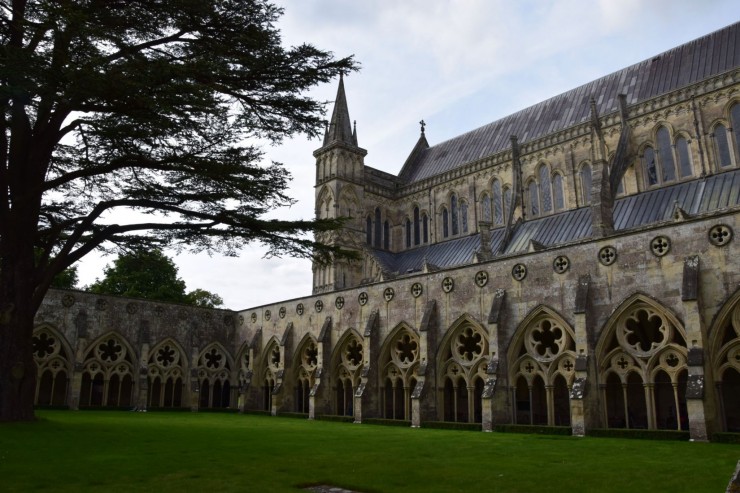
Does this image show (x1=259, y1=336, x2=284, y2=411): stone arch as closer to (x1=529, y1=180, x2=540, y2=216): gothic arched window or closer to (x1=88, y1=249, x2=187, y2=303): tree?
(x1=88, y1=249, x2=187, y2=303): tree

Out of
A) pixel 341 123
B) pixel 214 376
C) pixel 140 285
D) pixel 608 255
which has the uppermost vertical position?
pixel 341 123

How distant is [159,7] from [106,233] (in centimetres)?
683

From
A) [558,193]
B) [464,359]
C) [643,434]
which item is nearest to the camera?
[643,434]

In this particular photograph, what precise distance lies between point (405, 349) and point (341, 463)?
53.6ft

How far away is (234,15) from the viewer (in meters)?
15.0

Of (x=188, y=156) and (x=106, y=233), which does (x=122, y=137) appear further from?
(x=106, y=233)

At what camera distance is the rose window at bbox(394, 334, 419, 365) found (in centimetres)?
2620

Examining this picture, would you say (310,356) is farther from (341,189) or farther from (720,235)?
(720,235)

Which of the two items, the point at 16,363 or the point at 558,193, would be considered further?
the point at 558,193

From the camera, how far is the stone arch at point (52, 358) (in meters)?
29.6

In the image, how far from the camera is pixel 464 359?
23766 mm

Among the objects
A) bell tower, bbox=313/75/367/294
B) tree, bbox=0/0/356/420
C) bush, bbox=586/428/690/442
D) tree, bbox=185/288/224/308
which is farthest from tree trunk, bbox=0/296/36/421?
tree, bbox=185/288/224/308

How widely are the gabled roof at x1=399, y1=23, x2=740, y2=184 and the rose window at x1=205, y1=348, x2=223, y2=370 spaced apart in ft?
62.3

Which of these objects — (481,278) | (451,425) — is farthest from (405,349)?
(481,278)
